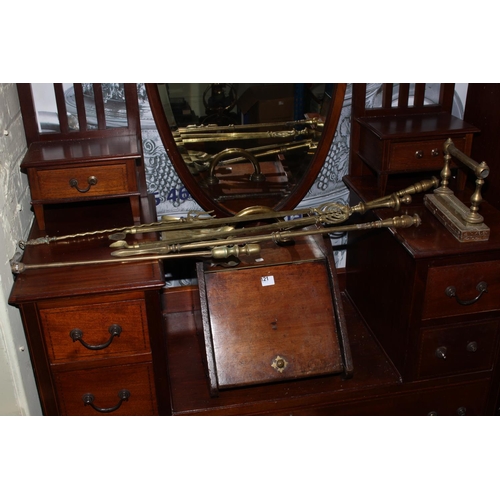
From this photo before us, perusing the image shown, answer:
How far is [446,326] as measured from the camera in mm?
1918

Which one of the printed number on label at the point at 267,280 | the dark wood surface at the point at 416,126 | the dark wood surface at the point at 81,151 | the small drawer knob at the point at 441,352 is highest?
the dark wood surface at the point at 416,126

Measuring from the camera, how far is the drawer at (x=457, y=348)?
1929 mm

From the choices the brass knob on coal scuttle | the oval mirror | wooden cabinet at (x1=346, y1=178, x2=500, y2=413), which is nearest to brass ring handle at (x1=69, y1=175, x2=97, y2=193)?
the oval mirror

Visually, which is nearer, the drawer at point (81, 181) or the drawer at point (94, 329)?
the drawer at point (94, 329)

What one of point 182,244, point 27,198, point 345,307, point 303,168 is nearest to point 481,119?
point 303,168

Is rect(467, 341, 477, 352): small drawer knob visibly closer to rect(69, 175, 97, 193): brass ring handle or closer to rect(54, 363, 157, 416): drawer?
rect(54, 363, 157, 416): drawer

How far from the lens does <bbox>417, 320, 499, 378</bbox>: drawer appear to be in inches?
75.9

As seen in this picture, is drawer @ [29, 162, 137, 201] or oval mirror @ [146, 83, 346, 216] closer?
drawer @ [29, 162, 137, 201]

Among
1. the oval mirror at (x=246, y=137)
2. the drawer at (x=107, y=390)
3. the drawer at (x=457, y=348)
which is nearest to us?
the drawer at (x=107, y=390)

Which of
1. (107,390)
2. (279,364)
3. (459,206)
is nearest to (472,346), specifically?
(459,206)

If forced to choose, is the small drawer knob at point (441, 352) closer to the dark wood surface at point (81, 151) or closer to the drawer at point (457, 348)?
the drawer at point (457, 348)

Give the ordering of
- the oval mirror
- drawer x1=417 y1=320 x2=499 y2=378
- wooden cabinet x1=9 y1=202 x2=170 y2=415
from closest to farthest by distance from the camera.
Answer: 1. wooden cabinet x1=9 y1=202 x2=170 y2=415
2. drawer x1=417 y1=320 x2=499 y2=378
3. the oval mirror

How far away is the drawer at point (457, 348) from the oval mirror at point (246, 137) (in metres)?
0.72

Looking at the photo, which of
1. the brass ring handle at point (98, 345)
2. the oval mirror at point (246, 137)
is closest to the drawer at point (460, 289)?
the oval mirror at point (246, 137)
